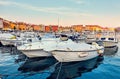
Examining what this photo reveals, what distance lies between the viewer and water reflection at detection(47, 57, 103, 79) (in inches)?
482

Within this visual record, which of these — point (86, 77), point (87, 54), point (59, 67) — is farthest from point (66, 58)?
point (86, 77)

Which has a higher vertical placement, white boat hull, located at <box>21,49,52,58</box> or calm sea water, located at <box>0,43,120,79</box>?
white boat hull, located at <box>21,49,52,58</box>

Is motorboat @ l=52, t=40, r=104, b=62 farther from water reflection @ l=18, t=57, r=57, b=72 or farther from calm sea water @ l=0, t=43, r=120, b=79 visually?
water reflection @ l=18, t=57, r=57, b=72

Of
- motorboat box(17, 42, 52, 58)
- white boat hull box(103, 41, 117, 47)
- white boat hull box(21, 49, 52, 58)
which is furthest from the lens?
white boat hull box(103, 41, 117, 47)

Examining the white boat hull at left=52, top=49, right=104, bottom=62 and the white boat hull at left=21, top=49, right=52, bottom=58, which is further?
the white boat hull at left=21, top=49, right=52, bottom=58

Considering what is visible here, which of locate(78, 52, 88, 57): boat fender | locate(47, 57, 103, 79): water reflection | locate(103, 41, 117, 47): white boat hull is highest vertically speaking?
locate(78, 52, 88, 57): boat fender

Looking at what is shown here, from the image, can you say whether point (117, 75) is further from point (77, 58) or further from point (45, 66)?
point (45, 66)

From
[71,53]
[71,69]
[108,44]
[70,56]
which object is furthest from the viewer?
[108,44]

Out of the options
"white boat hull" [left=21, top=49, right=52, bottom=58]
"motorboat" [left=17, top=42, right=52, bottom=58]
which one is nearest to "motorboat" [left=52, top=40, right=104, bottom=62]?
"motorboat" [left=17, top=42, right=52, bottom=58]

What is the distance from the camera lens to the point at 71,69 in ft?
46.1

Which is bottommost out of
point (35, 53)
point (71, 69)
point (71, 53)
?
point (71, 69)

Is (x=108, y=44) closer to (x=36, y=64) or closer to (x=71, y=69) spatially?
(x=36, y=64)

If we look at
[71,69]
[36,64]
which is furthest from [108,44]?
[71,69]

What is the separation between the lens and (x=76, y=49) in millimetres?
15039
